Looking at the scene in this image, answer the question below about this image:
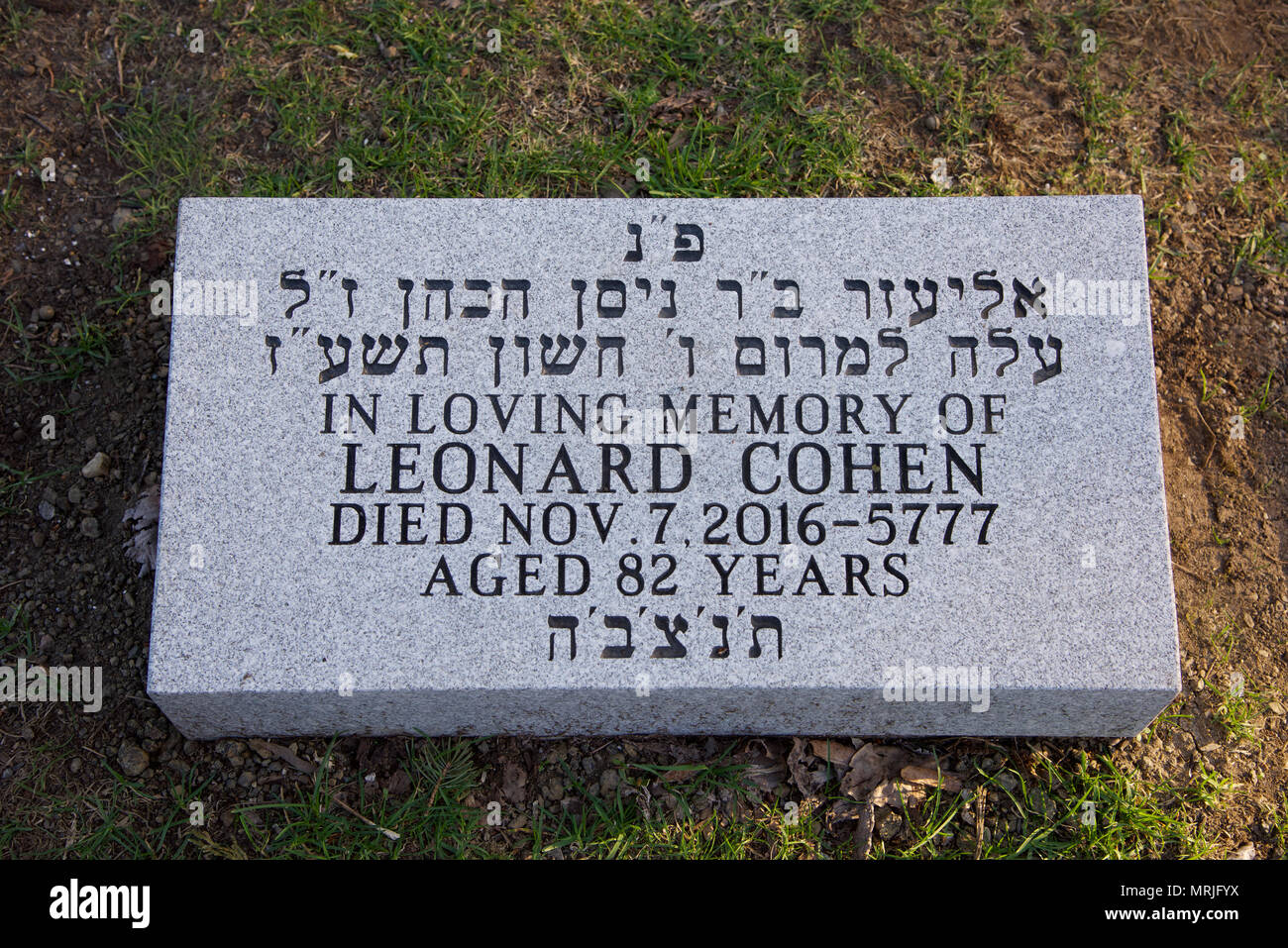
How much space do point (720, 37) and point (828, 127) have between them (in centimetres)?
66

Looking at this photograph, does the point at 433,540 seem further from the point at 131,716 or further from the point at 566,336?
the point at 131,716

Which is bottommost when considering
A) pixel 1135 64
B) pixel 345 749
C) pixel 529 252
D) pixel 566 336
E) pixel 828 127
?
pixel 345 749

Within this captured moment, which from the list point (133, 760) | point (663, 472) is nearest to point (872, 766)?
point (663, 472)

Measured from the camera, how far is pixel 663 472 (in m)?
3.12

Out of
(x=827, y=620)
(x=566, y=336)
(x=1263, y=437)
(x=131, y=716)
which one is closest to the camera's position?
(x=827, y=620)

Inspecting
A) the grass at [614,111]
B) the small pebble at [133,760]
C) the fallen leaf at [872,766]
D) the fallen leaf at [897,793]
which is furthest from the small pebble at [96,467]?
the fallen leaf at [897,793]

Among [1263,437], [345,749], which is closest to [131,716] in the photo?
[345,749]

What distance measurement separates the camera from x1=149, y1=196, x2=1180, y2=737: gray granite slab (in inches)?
118

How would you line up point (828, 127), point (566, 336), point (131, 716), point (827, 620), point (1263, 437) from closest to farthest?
1. point (827, 620)
2. point (566, 336)
3. point (131, 716)
4. point (1263, 437)
5. point (828, 127)

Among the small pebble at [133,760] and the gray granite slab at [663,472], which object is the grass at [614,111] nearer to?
the gray granite slab at [663,472]

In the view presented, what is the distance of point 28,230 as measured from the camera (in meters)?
4.05

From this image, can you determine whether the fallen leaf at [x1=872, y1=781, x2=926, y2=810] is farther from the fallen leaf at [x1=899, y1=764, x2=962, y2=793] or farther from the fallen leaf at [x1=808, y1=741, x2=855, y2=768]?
the fallen leaf at [x1=808, y1=741, x2=855, y2=768]

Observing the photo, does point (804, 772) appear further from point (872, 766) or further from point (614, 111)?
point (614, 111)

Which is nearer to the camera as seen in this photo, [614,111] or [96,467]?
[96,467]
